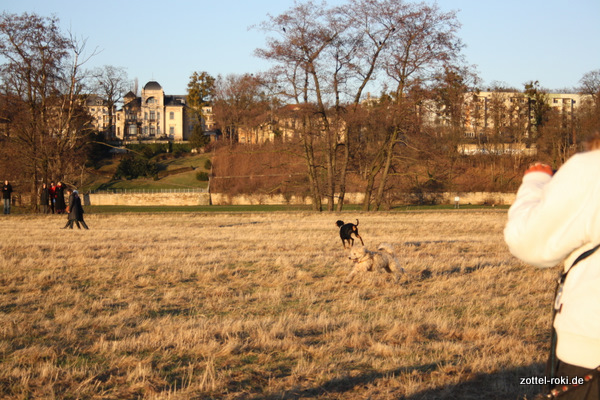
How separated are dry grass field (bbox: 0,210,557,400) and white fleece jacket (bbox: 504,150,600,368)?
2.61m

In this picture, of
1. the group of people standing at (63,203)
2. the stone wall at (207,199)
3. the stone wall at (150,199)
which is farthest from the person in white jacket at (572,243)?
the stone wall at (150,199)

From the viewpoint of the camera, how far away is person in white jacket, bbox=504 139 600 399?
2.29 metres

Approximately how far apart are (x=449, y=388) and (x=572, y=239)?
3014 mm

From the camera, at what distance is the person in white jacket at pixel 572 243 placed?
2285 mm

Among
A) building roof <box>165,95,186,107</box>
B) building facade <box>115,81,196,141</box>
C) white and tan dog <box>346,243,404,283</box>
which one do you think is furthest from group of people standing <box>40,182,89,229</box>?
building roof <box>165,95,186,107</box>

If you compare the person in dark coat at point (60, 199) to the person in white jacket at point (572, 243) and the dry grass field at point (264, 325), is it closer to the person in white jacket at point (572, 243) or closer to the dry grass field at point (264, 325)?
the dry grass field at point (264, 325)

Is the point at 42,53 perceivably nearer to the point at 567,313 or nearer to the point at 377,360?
the point at 377,360

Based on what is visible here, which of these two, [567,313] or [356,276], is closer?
[567,313]

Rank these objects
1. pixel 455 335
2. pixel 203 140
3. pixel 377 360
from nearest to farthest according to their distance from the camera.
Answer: pixel 377 360, pixel 455 335, pixel 203 140

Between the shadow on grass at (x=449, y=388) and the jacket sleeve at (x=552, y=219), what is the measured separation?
268 cm

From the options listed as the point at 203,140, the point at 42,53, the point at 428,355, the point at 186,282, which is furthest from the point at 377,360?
the point at 203,140

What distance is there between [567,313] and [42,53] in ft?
124

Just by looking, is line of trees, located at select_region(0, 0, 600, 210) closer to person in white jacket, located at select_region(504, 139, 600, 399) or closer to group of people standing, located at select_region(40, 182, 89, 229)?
group of people standing, located at select_region(40, 182, 89, 229)

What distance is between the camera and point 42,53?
116ft
